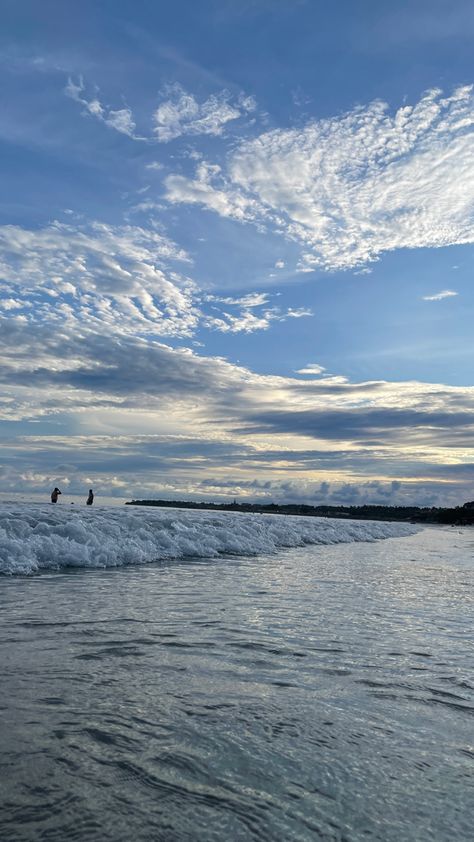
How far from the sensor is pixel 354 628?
29.9 feet

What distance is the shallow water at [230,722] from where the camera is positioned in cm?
344

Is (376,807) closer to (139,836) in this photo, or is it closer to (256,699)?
(139,836)

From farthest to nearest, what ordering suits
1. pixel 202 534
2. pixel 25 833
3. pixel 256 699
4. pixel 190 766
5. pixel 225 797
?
pixel 202 534 → pixel 256 699 → pixel 190 766 → pixel 225 797 → pixel 25 833

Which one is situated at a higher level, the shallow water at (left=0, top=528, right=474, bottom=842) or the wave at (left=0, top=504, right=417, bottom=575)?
the wave at (left=0, top=504, right=417, bottom=575)

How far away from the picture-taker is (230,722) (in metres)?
4.91

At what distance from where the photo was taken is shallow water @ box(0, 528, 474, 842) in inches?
135

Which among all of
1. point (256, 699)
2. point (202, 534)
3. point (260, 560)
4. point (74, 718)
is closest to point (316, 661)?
point (256, 699)

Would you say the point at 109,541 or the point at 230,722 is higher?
the point at 109,541

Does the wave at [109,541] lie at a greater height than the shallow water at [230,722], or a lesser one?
greater

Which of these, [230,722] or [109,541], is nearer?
[230,722]

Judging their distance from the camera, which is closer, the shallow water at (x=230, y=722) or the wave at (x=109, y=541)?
the shallow water at (x=230, y=722)

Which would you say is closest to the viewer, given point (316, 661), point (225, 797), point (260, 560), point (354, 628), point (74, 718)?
point (225, 797)

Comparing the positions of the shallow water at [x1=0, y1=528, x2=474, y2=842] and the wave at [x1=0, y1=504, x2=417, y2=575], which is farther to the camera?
the wave at [x1=0, y1=504, x2=417, y2=575]

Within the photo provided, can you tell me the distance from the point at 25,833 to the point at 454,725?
376 cm
